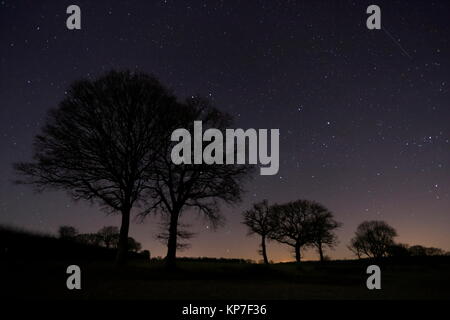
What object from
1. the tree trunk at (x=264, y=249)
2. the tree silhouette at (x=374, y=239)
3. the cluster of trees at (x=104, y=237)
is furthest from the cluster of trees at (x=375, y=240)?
the cluster of trees at (x=104, y=237)

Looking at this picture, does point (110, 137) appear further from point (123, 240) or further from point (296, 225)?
point (296, 225)

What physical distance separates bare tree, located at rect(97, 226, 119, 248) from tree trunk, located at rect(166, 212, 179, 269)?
1868 inches

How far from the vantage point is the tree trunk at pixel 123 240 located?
60.5 feet

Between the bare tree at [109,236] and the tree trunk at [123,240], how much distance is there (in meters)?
48.0

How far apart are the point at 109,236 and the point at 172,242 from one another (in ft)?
164

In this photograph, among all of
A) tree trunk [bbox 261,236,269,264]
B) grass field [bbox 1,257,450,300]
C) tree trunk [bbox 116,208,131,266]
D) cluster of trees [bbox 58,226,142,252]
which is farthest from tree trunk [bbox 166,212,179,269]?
cluster of trees [bbox 58,226,142,252]

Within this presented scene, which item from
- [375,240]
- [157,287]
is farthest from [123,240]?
[375,240]

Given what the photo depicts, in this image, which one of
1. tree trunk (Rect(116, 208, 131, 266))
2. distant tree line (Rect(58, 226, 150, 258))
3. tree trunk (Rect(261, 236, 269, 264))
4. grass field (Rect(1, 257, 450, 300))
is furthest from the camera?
distant tree line (Rect(58, 226, 150, 258))

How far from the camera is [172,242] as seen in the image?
2045 cm

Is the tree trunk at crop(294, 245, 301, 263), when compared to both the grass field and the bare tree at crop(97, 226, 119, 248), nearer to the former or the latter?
the grass field

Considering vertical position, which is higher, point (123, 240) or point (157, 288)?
point (123, 240)

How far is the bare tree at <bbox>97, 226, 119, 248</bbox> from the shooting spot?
6425 cm

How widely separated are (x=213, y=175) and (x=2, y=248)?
13072 mm
